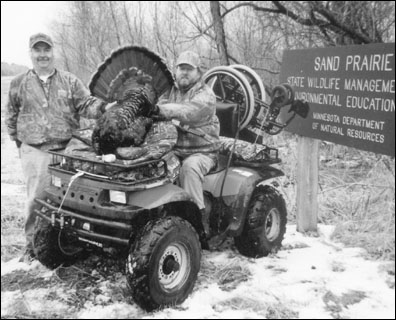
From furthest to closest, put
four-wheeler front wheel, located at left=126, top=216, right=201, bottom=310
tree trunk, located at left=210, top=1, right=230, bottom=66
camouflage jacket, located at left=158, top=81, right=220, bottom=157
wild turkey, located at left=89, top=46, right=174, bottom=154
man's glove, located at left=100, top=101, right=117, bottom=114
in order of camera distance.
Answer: tree trunk, located at left=210, top=1, right=230, bottom=66, camouflage jacket, located at left=158, top=81, right=220, bottom=157, man's glove, located at left=100, top=101, right=117, bottom=114, wild turkey, located at left=89, top=46, right=174, bottom=154, four-wheeler front wheel, located at left=126, top=216, right=201, bottom=310

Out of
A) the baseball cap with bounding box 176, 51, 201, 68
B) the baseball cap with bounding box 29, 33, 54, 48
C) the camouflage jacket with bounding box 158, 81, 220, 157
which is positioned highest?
the baseball cap with bounding box 29, 33, 54, 48

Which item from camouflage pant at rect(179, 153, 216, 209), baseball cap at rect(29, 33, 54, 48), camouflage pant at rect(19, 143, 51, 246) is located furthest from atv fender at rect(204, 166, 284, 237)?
baseball cap at rect(29, 33, 54, 48)

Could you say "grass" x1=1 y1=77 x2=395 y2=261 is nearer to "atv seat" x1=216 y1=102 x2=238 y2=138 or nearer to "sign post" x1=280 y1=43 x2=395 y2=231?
"sign post" x1=280 y1=43 x2=395 y2=231

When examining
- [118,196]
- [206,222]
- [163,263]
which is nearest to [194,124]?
[206,222]

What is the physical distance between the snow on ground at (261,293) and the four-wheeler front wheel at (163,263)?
129mm

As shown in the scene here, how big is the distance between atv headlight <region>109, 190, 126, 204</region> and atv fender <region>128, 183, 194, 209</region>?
0.05 meters

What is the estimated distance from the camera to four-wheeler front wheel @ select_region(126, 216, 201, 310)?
11.9ft

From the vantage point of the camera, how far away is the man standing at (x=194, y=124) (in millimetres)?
4320

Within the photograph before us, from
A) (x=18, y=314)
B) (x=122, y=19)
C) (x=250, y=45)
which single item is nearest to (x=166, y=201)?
(x=18, y=314)

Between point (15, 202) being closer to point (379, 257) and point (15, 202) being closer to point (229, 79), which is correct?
point (229, 79)

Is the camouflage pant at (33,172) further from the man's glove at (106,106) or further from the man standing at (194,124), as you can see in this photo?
the man standing at (194,124)

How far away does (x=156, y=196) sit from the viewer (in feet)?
12.5

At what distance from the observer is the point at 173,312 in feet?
12.3

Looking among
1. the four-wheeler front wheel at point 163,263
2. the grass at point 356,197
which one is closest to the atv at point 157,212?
the four-wheeler front wheel at point 163,263
